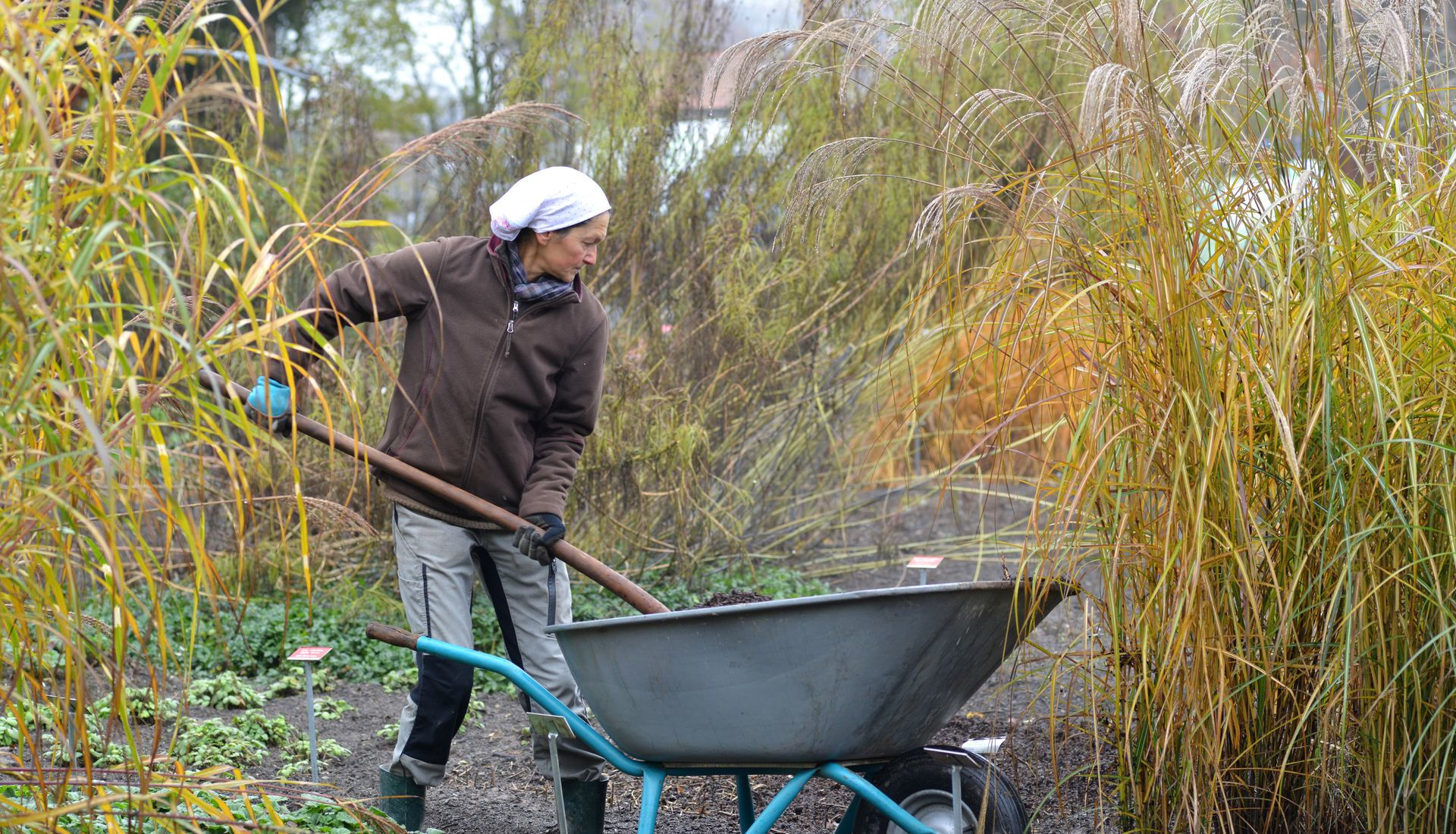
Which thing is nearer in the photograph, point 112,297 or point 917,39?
point 112,297

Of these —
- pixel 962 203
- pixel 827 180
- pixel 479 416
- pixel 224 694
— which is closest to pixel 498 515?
pixel 479 416

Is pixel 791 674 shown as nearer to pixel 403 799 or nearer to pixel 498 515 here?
pixel 498 515

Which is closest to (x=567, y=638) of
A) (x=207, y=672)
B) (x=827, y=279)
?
(x=207, y=672)

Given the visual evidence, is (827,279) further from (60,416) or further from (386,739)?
(60,416)

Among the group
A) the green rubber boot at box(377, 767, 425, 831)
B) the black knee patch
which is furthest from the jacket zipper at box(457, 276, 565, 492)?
the green rubber boot at box(377, 767, 425, 831)

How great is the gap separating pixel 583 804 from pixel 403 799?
1.38 feet

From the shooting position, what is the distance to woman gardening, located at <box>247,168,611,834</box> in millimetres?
3057

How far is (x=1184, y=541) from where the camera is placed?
2.24m

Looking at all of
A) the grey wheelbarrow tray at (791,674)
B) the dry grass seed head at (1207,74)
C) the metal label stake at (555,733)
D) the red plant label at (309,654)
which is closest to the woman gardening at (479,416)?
the red plant label at (309,654)

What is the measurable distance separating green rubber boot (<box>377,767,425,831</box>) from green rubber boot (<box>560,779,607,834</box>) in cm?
34

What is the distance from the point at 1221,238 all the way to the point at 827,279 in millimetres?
3377

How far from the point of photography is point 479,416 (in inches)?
122

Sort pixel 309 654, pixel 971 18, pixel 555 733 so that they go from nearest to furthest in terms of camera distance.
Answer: pixel 971 18 < pixel 555 733 < pixel 309 654

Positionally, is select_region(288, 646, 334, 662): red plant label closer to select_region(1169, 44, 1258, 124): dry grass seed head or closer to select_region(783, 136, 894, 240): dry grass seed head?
select_region(783, 136, 894, 240): dry grass seed head
